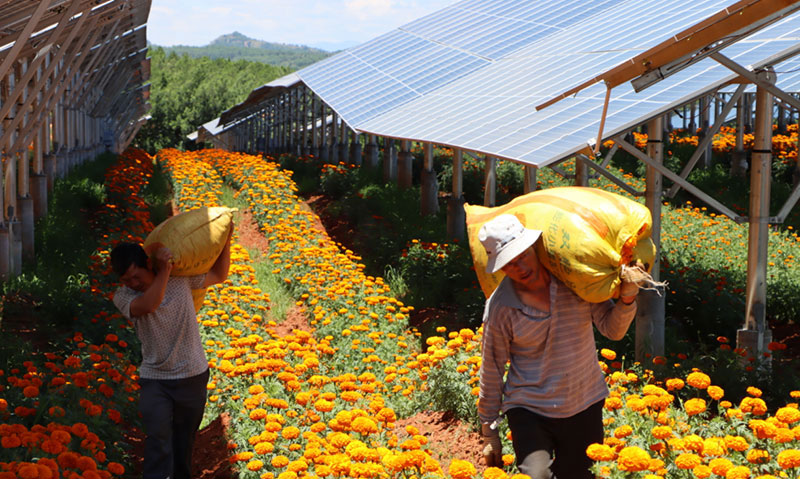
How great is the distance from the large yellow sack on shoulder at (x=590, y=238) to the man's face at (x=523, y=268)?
0.33ft

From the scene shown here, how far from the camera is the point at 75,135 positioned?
23.8 m

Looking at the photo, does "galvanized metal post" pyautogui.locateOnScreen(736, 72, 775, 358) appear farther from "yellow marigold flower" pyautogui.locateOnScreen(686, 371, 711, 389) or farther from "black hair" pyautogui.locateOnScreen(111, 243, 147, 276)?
"black hair" pyautogui.locateOnScreen(111, 243, 147, 276)

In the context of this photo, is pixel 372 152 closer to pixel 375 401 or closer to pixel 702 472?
pixel 375 401

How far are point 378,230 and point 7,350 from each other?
747cm

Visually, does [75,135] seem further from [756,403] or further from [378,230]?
[756,403]

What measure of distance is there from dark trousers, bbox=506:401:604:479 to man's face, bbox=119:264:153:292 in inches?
77.2

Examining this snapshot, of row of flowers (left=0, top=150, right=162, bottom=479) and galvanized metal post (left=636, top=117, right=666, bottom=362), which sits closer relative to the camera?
row of flowers (left=0, top=150, right=162, bottom=479)

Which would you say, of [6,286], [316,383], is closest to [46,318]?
[6,286]

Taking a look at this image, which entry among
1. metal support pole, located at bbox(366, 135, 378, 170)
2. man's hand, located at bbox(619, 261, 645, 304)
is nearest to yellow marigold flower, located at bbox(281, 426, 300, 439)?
man's hand, located at bbox(619, 261, 645, 304)

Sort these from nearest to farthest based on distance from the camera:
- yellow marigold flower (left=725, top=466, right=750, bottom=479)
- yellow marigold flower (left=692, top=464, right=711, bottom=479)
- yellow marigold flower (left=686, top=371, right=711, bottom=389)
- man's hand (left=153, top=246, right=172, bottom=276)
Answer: yellow marigold flower (left=725, top=466, right=750, bottom=479)
yellow marigold flower (left=692, top=464, right=711, bottom=479)
yellow marigold flower (left=686, top=371, right=711, bottom=389)
man's hand (left=153, top=246, right=172, bottom=276)

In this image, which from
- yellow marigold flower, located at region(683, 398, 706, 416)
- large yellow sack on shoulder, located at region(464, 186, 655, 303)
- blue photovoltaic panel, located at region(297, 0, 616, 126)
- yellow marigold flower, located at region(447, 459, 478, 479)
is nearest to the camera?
yellow marigold flower, located at region(447, 459, 478, 479)

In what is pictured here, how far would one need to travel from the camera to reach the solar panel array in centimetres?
681

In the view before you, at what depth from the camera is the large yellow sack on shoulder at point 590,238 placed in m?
3.40

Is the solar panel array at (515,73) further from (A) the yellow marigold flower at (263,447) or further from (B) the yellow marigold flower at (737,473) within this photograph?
(B) the yellow marigold flower at (737,473)
